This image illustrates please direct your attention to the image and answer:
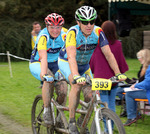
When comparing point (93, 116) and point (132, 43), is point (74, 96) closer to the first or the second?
point (93, 116)

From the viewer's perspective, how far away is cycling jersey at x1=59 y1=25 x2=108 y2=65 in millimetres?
4793

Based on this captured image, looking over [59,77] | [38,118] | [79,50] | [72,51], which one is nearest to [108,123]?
[72,51]

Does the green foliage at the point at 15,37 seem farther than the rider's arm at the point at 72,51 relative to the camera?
Yes

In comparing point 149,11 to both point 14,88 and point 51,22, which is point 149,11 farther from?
point 51,22

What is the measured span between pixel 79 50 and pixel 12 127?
2676 mm

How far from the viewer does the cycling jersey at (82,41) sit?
189 inches

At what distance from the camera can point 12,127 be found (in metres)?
6.96

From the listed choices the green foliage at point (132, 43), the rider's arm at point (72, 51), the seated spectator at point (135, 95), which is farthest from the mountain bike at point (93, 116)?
the green foliage at point (132, 43)

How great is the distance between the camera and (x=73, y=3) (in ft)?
93.6

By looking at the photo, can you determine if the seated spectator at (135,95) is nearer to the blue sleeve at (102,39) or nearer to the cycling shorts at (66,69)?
the cycling shorts at (66,69)

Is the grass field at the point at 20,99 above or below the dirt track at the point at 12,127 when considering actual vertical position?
below

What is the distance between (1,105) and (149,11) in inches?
703

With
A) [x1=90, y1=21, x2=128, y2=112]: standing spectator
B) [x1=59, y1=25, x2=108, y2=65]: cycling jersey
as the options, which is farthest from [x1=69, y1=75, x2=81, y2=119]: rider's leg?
[x1=90, y1=21, x2=128, y2=112]: standing spectator

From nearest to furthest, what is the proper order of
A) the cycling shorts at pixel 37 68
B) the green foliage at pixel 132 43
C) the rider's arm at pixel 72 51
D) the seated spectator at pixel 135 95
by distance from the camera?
the rider's arm at pixel 72 51
the cycling shorts at pixel 37 68
the seated spectator at pixel 135 95
the green foliage at pixel 132 43
